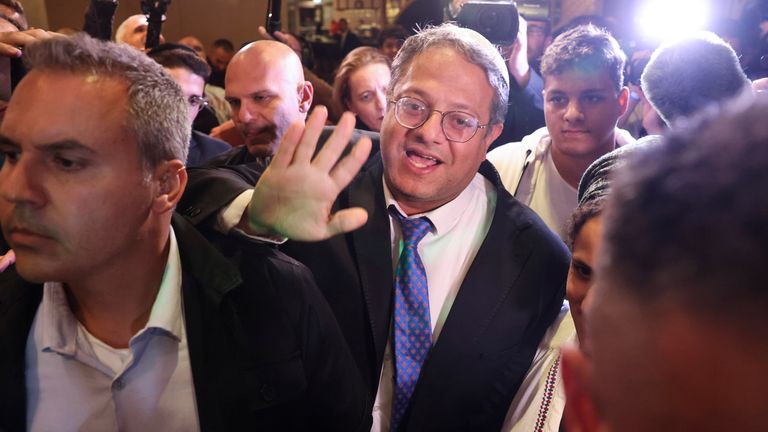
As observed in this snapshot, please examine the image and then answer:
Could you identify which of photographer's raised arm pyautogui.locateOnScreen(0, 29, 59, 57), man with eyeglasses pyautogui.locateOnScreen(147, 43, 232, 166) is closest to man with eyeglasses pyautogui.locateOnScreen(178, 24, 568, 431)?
photographer's raised arm pyautogui.locateOnScreen(0, 29, 59, 57)

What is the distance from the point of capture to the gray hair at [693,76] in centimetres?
183

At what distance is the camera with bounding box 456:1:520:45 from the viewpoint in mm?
2459

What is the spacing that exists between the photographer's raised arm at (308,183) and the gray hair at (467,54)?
0.66 metres

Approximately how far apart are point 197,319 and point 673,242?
1.08 meters

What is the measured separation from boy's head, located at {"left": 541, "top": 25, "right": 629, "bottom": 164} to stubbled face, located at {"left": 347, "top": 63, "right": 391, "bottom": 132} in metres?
0.95

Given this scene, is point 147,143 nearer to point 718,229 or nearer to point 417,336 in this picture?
point 417,336

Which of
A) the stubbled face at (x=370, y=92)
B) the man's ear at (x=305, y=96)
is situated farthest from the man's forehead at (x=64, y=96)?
the stubbled face at (x=370, y=92)

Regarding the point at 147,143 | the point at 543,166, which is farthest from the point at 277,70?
the point at 147,143

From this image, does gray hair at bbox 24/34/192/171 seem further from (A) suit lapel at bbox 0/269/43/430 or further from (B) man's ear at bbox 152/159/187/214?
(A) suit lapel at bbox 0/269/43/430

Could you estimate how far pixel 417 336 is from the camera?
1602 millimetres

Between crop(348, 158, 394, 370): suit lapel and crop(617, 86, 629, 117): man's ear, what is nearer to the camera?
crop(348, 158, 394, 370): suit lapel

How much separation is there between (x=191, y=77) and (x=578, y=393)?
2773mm

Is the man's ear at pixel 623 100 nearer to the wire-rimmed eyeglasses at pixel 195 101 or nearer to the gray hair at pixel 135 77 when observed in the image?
the gray hair at pixel 135 77

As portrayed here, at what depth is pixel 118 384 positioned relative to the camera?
120 centimetres
